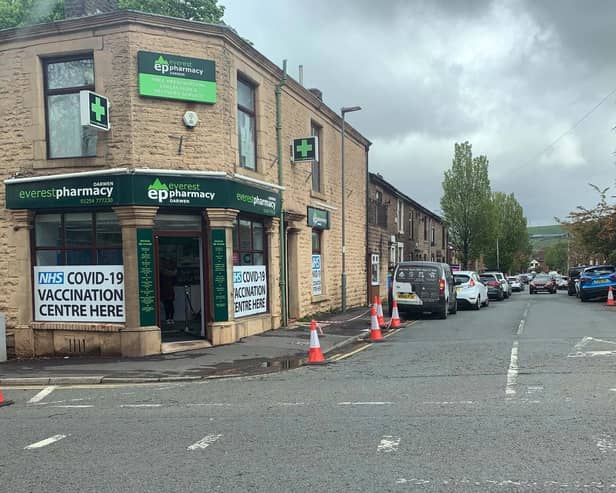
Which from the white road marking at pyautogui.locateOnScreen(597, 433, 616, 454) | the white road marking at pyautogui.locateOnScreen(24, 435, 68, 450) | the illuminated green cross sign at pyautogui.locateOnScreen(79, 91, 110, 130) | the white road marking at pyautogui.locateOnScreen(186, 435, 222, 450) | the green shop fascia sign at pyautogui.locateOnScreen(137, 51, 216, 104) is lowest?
the white road marking at pyautogui.locateOnScreen(24, 435, 68, 450)

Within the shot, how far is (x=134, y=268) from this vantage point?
1166cm

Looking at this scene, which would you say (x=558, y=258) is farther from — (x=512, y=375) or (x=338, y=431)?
(x=338, y=431)

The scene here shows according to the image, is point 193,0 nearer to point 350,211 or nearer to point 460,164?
point 350,211

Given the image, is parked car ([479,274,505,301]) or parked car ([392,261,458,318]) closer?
parked car ([392,261,458,318])

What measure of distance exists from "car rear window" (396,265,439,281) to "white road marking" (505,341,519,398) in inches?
284

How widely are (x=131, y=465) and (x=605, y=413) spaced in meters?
4.87

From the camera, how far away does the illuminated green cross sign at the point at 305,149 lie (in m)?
15.9

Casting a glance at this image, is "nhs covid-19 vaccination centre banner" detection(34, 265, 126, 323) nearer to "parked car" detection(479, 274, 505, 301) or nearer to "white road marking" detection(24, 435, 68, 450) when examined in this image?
"white road marking" detection(24, 435, 68, 450)

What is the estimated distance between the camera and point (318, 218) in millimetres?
18609

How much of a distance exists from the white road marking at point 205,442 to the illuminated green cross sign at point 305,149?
36.7ft

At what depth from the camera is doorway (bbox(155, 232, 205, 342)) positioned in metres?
14.2

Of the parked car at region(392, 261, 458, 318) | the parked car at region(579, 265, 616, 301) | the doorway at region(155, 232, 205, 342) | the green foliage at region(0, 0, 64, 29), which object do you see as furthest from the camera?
the parked car at region(579, 265, 616, 301)

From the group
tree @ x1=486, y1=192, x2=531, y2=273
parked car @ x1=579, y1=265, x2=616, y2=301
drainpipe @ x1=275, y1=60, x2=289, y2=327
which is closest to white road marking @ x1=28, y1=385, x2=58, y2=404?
drainpipe @ x1=275, y1=60, x2=289, y2=327

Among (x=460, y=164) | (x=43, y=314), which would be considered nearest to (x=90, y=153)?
(x=43, y=314)
